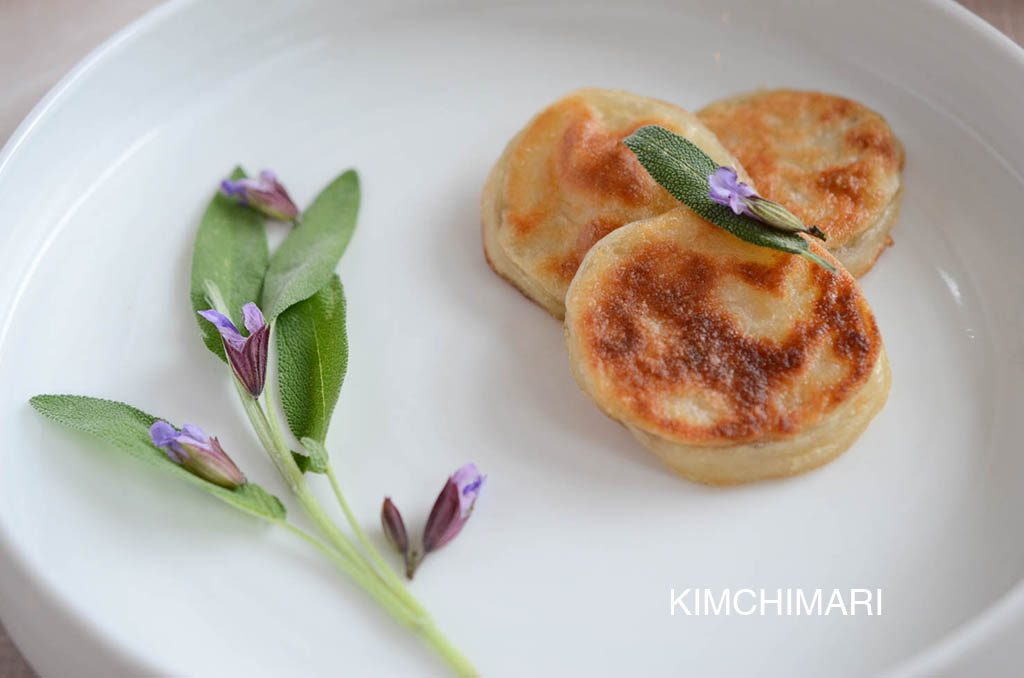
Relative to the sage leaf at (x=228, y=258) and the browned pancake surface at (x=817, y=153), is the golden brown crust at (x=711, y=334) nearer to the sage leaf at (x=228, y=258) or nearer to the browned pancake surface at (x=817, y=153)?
the browned pancake surface at (x=817, y=153)

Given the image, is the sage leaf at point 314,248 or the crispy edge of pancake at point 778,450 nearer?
the crispy edge of pancake at point 778,450

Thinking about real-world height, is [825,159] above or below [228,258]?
above

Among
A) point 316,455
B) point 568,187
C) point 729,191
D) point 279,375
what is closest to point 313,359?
point 279,375

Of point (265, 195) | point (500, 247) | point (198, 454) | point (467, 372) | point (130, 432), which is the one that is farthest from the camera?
point (265, 195)

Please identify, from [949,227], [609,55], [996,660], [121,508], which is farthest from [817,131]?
[121,508]

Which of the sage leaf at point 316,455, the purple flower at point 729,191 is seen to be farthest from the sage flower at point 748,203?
the sage leaf at point 316,455

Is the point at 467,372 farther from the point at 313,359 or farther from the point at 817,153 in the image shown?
the point at 817,153

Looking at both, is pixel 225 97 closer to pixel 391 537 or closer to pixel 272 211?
pixel 272 211
